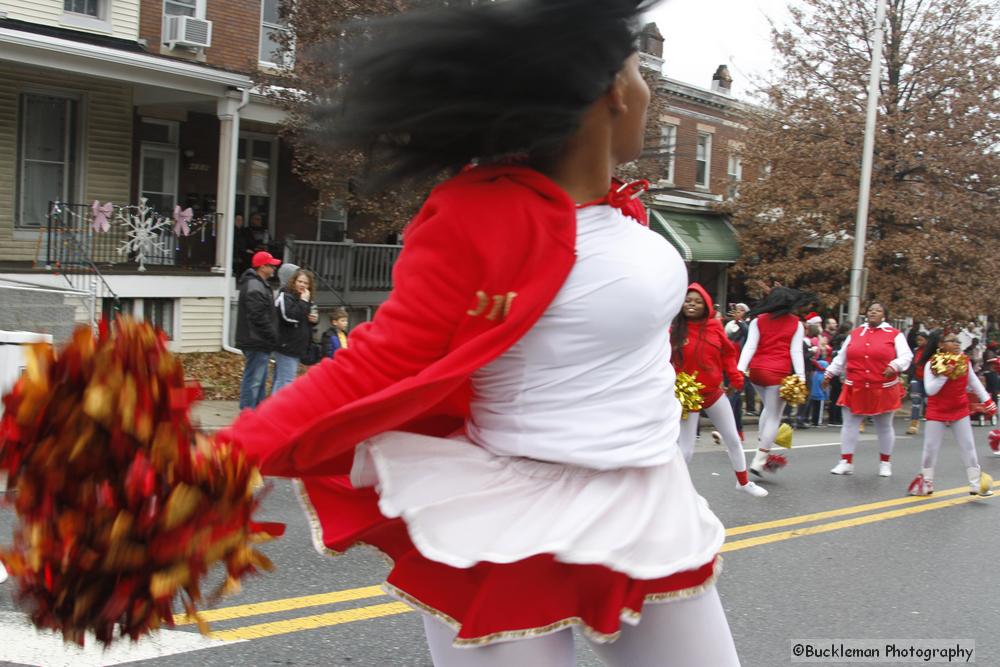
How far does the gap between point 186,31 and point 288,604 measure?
1454 centimetres

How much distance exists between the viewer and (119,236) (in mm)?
16953

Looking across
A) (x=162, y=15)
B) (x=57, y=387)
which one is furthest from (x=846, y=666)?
(x=162, y=15)

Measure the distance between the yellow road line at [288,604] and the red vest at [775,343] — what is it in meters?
5.95

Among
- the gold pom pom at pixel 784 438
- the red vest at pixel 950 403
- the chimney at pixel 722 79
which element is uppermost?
the chimney at pixel 722 79

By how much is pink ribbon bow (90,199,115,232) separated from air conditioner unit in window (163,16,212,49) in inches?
133

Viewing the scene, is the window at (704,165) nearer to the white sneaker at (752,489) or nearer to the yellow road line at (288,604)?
the white sneaker at (752,489)

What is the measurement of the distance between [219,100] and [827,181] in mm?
13344

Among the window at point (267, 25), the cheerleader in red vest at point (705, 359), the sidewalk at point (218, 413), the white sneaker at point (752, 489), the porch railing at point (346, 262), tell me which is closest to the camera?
the cheerleader in red vest at point (705, 359)

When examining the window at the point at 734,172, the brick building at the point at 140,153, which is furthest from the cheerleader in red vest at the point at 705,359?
the window at the point at 734,172

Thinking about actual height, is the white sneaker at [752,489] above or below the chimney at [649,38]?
below

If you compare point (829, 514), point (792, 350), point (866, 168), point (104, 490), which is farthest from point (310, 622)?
point (866, 168)

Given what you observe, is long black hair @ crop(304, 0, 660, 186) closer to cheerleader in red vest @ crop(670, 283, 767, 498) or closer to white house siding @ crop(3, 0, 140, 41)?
cheerleader in red vest @ crop(670, 283, 767, 498)

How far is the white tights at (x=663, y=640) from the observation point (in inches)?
85.5

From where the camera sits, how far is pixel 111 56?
15.5m
